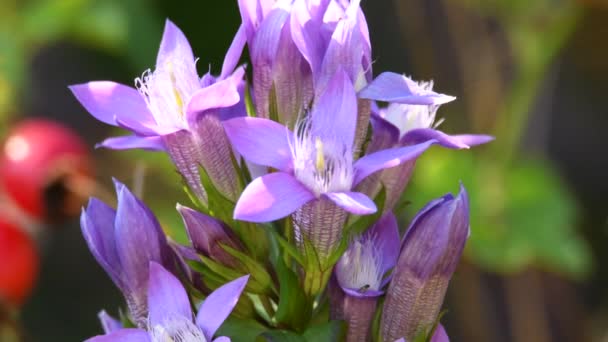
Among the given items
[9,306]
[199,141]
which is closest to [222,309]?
[199,141]

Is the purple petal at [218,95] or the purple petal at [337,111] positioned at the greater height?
the purple petal at [218,95]

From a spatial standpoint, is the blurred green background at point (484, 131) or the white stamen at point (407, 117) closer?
the white stamen at point (407, 117)

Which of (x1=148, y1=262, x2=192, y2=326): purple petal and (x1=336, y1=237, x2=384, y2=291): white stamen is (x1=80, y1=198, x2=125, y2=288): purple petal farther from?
(x1=336, y1=237, x2=384, y2=291): white stamen

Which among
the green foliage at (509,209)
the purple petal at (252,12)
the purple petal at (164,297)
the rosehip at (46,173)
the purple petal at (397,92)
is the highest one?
the purple petal at (252,12)

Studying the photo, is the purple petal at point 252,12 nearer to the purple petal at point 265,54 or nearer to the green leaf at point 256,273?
the purple petal at point 265,54

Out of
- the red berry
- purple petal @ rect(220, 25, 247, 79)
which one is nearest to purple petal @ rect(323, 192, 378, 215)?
purple petal @ rect(220, 25, 247, 79)

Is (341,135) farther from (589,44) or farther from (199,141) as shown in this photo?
(589,44)

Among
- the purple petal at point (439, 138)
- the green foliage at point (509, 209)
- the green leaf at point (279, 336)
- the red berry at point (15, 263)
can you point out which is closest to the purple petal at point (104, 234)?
the green leaf at point (279, 336)

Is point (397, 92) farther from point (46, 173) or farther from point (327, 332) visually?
point (46, 173)
